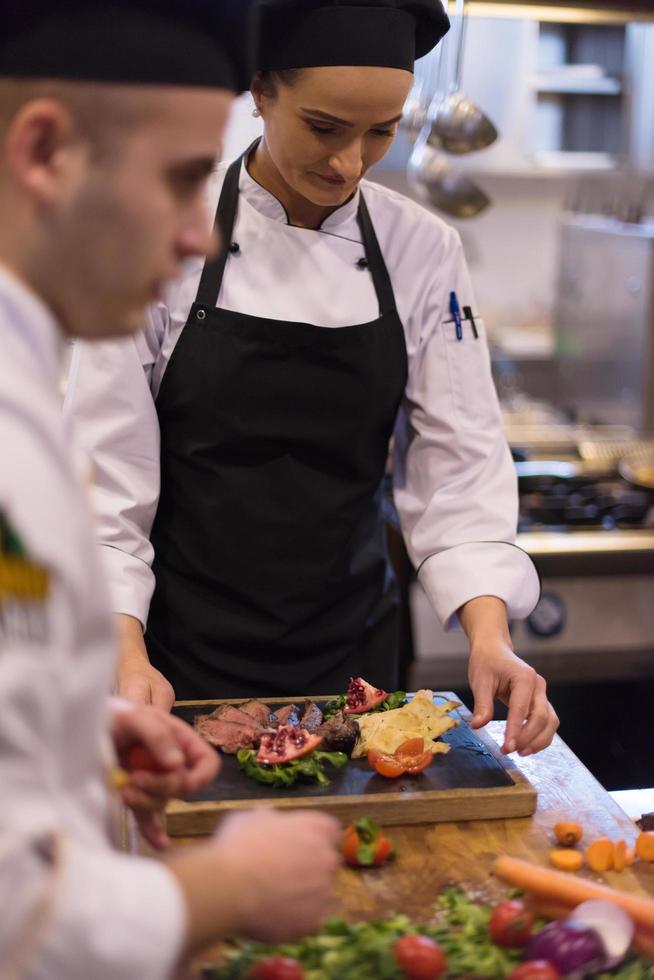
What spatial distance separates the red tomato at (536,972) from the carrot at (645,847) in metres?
0.30

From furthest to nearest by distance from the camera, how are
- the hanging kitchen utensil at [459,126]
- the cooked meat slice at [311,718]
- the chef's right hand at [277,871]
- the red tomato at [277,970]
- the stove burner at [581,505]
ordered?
the stove burner at [581,505], the hanging kitchen utensil at [459,126], the cooked meat slice at [311,718], the red tomato at [277,970], the chef's right hand at [277,871]

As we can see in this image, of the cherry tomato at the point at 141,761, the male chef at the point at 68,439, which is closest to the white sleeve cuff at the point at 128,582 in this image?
the cherry tomato at the point at 141,761

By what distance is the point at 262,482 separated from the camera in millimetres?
1817

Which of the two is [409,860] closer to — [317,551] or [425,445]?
[317,551]

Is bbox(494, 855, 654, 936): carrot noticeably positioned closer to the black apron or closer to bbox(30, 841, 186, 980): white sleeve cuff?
bbox(30, 841, 186, 980): white sleeve cuff

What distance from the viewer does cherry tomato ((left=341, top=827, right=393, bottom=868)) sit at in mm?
1280

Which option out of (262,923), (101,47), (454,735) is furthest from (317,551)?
(101,47)

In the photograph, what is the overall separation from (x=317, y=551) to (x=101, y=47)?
118cm

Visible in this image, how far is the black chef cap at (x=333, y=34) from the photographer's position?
5.09 ft

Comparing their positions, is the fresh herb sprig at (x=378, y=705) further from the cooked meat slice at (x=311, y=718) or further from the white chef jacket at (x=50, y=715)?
the white chef jacket at (x=50, y=715)

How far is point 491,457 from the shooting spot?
6.25ft

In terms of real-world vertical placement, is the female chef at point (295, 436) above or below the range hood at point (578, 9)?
below

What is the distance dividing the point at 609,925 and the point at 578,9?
1742 mm

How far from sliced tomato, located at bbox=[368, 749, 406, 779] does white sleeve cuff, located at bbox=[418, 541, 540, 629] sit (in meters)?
0.34
